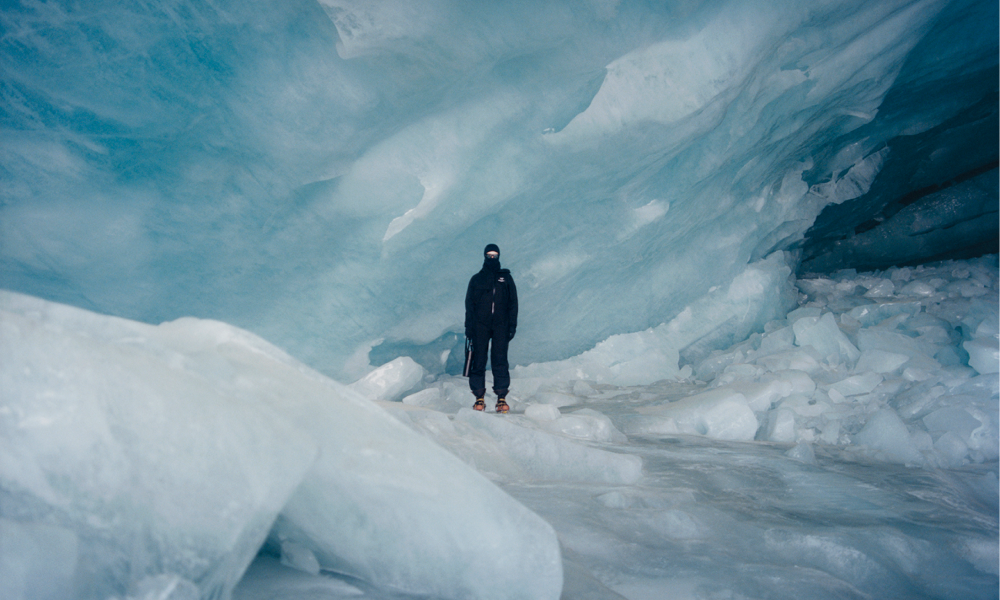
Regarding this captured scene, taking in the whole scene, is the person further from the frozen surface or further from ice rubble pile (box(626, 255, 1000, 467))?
ice rubble pile (box(626, 255, 1000, 467))

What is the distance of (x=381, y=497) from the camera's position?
3.74ft

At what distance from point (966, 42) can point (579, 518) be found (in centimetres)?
599

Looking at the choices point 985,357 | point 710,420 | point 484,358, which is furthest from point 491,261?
point 985,357

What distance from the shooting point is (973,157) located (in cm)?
671

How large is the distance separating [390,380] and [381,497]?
306 centimetres

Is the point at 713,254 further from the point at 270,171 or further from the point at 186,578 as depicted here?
the point at 186,578

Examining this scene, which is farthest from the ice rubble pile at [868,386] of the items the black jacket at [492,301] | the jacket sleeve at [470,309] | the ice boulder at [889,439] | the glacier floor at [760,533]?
the jacket sleeve at [470,309]

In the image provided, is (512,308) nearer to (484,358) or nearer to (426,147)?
(484,358)

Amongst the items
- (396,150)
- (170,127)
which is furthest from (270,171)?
(396,150)

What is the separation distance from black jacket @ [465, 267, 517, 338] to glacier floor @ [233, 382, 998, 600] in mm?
1315

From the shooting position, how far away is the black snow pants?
3.80 metres

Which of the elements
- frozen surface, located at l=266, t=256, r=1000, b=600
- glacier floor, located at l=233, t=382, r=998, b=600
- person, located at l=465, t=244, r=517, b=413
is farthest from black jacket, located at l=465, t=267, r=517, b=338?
glacier floor, located at l=233, t=382, r=998, b=600

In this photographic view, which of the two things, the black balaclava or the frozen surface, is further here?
the black balaclava

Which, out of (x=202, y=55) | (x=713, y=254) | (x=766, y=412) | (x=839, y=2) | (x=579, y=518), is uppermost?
(x=839, y=2)
